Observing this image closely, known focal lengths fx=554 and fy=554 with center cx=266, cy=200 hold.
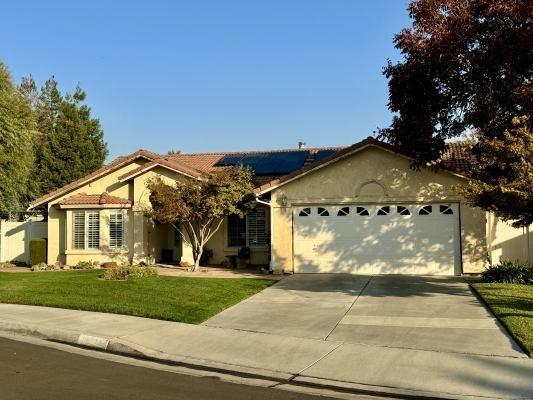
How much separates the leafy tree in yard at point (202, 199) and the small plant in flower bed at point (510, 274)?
8570 millimetres

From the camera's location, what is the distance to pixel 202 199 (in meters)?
19.4

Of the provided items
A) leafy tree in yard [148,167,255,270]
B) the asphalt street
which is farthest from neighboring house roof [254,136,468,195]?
the asphalt street

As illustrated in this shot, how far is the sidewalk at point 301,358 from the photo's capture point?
6941mm

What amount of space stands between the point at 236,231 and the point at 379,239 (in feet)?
20.7

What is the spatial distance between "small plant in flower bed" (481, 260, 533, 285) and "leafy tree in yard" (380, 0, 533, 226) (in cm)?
146

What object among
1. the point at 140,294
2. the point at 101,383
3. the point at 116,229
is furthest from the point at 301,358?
the point at 116,229

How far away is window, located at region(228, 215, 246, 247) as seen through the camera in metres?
22.1

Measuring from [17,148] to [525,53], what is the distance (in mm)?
18864

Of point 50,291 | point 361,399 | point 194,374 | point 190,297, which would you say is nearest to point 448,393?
point 361,399

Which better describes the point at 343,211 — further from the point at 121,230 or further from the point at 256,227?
the point at 121,230

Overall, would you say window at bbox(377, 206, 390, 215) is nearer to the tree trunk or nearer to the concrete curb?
the tree trunk

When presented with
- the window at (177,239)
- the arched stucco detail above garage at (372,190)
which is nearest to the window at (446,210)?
the arched stucco detail above garage at (372,190)

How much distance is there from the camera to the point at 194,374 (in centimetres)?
765

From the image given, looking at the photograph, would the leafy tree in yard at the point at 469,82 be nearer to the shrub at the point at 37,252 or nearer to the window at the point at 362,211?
the window at the point at 362,211
